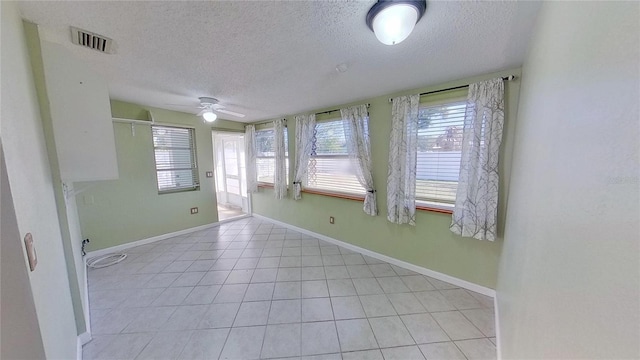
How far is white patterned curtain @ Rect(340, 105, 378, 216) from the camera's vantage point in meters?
2.79

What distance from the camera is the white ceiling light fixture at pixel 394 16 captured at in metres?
1.06

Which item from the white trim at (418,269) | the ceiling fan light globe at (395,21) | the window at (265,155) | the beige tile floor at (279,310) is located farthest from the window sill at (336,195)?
the ceiling fan light globe at (395,21)

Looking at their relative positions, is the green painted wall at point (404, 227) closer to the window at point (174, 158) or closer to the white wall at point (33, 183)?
the window at point (174, 158)

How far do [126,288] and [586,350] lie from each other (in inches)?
131

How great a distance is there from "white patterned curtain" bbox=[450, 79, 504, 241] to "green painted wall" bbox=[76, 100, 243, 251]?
4149 mm

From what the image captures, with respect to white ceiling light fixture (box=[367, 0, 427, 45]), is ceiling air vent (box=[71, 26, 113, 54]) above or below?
above

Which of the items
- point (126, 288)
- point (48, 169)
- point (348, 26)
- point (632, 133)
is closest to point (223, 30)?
point (348, 26)

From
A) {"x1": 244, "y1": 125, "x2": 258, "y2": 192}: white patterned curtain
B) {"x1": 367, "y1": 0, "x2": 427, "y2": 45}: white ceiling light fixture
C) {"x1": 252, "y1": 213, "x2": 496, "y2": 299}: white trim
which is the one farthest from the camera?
{"x1": 244, "y1": 125, "x2": 258, "y2": 192}: white patterned curtain

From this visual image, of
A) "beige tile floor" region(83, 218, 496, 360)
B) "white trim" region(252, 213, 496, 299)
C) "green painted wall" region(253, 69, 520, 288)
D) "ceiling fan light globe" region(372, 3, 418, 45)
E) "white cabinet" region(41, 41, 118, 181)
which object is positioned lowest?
"beige tile floor" region(83, 218, 496, 360)

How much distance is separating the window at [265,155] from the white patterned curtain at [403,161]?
235cm

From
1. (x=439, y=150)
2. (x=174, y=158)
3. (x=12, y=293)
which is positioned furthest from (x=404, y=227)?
(x=174, y=158)

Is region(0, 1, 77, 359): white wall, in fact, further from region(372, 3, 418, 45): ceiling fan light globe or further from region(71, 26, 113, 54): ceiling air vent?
region(372, 3, 418, 45): ceiling fan light globe

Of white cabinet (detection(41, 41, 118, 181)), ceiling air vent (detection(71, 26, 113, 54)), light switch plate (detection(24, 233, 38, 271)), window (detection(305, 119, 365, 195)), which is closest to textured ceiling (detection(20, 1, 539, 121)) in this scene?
ceiling air vent (detection(71, 26, 113, 54))

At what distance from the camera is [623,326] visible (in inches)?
16.1
